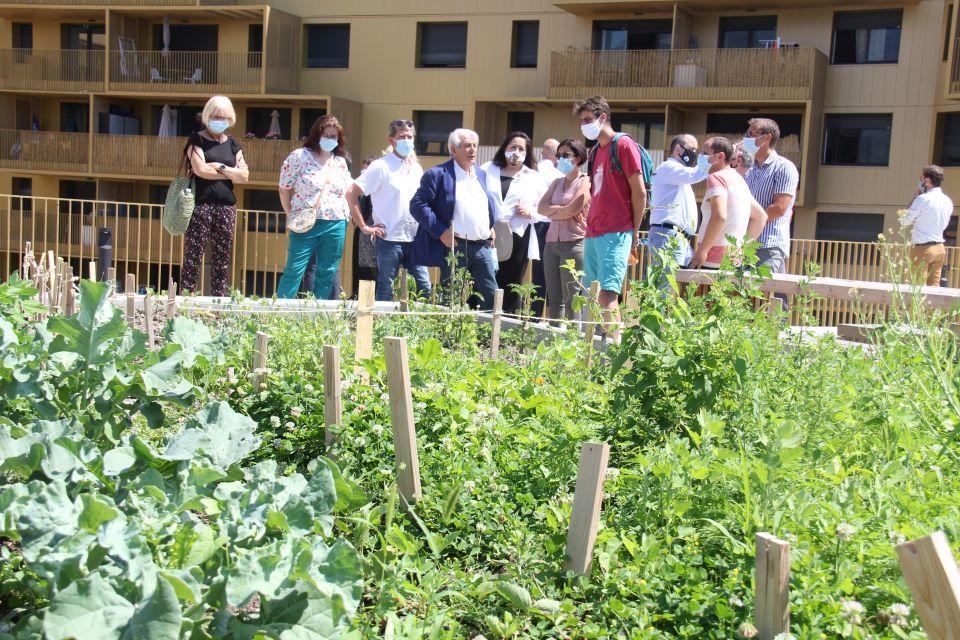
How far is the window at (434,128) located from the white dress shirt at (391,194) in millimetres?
22280

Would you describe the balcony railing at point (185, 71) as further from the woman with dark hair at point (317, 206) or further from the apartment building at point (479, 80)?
the woman with dark hair at point (317, 206)

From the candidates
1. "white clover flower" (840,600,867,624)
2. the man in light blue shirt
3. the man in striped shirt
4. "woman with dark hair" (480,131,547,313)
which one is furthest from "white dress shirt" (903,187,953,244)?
"white clover flower" (840,600,867,624)

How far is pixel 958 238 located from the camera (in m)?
24.9

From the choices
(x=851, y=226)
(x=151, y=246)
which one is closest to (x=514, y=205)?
(x=151, y=246)

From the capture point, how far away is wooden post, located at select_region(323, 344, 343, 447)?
428cm

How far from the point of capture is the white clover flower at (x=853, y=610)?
8.28ft

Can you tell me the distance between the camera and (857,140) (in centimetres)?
2778

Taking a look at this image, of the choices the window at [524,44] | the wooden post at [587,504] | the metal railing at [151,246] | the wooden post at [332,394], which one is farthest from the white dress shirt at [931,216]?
the window at [524,44]

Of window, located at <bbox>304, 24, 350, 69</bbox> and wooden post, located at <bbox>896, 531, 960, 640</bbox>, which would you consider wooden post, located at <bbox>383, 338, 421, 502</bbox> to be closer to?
wooden post, located at <bbox>896, 531, 960, 640</bbox>

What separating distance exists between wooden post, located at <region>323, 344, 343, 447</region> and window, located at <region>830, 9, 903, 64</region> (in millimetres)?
25987

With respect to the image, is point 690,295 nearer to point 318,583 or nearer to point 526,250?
point 318,583

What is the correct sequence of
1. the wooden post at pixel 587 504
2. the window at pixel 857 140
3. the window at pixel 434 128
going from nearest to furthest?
the wooden post at pixel 587 504
the window at pixel 857 140
the window at pixel 434 128

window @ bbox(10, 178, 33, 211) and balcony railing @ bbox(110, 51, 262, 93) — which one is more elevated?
balcony railing @ bbox(110, 51, 262, 93)

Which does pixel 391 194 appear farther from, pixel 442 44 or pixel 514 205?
pixel 442 44
